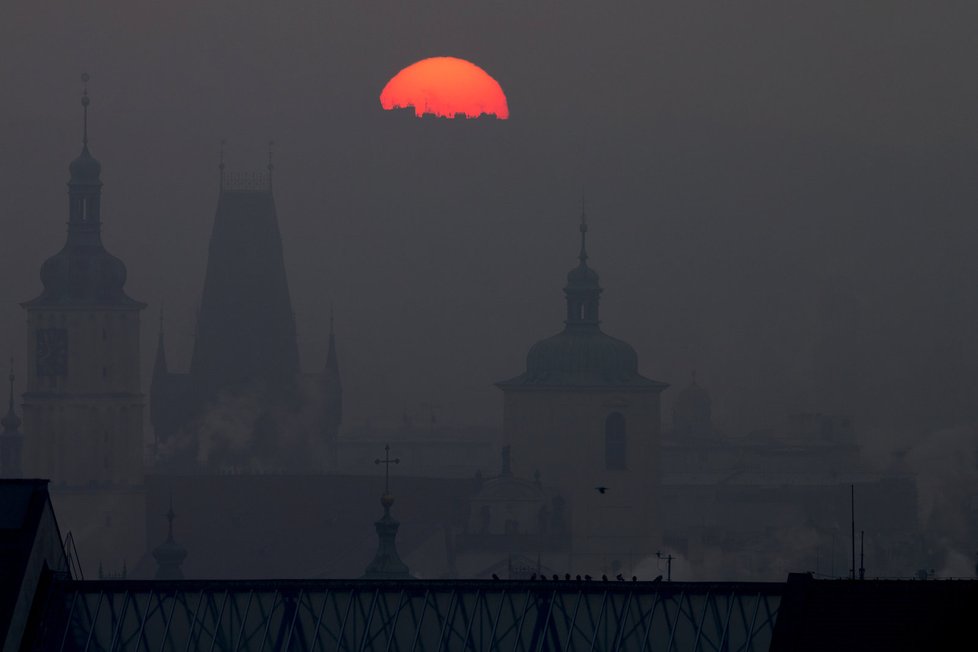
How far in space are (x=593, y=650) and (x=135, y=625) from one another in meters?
11.0

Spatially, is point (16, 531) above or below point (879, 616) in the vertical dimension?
above

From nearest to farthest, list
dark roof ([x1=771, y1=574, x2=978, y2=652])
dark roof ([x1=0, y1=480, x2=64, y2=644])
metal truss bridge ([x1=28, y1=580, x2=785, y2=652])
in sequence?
1. dark roof ([x1=771, y1=574, x2=978, y2=652])
2. dark roof ([x1=0, y1=480, x2=64, y2=644])
3. metal truss bridge ([x1=28, y1=580, x2=785, y2=652])

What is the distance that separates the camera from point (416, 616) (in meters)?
111

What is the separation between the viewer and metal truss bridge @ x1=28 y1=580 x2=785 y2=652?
10956 centimetres

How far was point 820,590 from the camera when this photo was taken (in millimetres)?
96938

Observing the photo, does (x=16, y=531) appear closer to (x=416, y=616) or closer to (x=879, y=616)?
(x=416, y=616)

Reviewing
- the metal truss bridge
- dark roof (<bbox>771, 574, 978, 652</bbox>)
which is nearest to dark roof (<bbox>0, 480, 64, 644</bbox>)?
the metal truss bridge

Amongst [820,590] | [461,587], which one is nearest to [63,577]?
[461,587]

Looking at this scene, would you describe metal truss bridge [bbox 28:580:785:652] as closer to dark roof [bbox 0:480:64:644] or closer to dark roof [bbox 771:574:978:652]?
dark roof [bbox 0:480:64:644]

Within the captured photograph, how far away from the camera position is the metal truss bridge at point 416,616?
4313 inches

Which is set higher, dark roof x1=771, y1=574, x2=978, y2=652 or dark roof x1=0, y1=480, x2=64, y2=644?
dark roof x1=0, y1=480, x2=64, y2=644

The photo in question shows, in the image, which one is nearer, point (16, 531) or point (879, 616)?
point (879, 616)

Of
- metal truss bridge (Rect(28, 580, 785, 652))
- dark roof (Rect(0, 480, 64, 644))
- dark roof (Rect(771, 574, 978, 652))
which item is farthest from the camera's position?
metal truss bridge (Rect(28, 580, 785, 652))

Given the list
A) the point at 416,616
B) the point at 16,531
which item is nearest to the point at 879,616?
Answer: the point at 416,616
